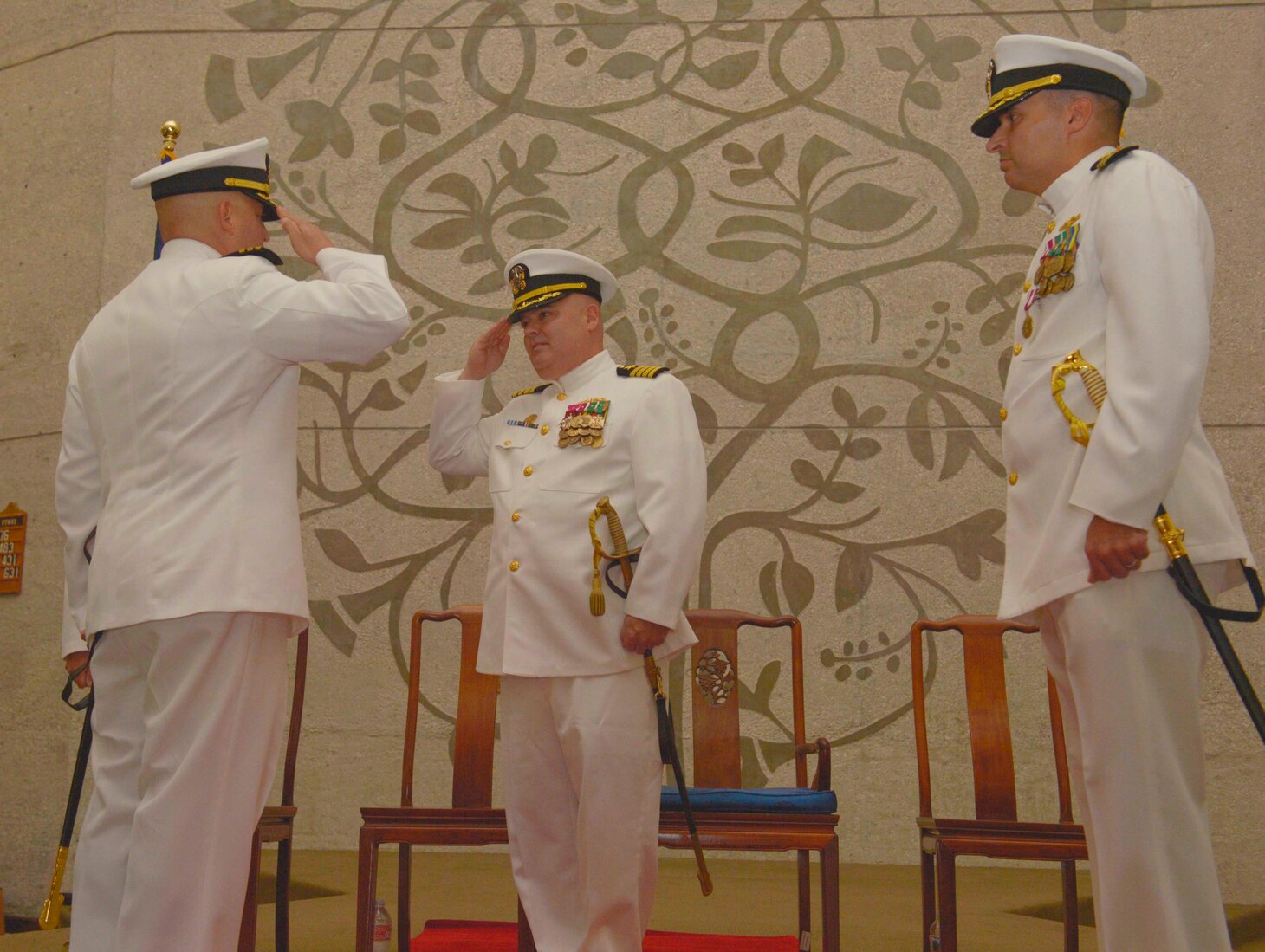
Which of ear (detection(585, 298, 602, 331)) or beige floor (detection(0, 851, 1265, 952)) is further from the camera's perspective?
beige floor (detection(0, 851, 1265, 952))

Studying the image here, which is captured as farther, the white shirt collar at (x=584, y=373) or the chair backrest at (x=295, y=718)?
the chair backrest at (x=295, y=718)

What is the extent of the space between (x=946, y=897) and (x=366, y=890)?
1310 millimetres

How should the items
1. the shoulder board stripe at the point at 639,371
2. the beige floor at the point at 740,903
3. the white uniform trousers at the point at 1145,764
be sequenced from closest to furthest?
the white uniform trousers at the point at 1145,764 < the shoulder board stripe at the point at 639,371 < the beige floor at the point at 740,903

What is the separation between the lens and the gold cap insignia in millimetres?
2959

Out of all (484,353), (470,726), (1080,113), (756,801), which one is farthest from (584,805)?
(1080,113)

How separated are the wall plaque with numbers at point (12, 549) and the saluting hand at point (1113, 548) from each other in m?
4.01

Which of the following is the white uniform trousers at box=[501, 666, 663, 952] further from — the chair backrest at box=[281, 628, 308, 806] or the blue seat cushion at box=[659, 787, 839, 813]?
the chair backrest at box=[281, 628, 308, 806]

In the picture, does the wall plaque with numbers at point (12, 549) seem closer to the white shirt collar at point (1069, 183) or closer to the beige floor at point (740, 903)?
the beige floor at point (740, 903)

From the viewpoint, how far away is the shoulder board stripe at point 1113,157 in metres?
2.02

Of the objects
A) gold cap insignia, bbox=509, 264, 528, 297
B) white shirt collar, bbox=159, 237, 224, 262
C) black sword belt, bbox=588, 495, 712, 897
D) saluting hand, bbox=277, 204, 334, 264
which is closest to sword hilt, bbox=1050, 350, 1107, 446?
black sword belt, bbox=588, 495, 712, 897

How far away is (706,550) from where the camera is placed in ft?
14.2

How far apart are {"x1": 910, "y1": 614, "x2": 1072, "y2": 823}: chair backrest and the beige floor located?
46 centimetres

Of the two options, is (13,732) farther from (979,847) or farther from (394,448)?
(979,847)

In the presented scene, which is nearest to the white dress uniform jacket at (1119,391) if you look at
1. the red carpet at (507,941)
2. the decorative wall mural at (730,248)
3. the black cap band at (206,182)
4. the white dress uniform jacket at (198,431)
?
the white dress uniform jacket at (198,431)
